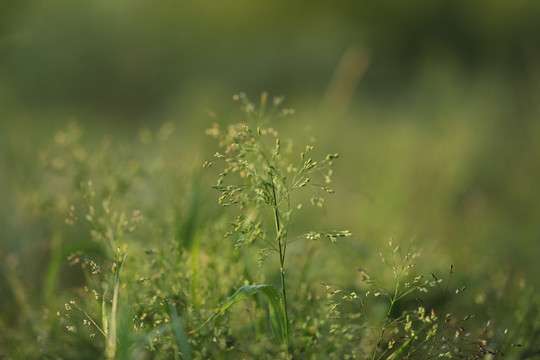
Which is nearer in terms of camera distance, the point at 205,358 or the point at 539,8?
the point at 205,358

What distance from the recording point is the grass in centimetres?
105

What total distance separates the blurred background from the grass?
0.09m

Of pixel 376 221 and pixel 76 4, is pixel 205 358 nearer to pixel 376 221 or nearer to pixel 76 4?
pixel 376 221

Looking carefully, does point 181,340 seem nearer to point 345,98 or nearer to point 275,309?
point 275,309

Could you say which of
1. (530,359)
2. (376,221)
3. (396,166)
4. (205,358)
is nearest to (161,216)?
(205,358)

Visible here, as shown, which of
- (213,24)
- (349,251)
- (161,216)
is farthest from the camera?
(213,24)

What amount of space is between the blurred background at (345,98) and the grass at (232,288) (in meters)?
0.09

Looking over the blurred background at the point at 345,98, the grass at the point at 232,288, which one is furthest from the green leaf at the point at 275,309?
the blurred background at the point at 345,98

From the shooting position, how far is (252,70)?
16.4 feet

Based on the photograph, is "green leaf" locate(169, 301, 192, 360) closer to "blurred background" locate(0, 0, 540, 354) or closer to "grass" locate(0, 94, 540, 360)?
"grass" locate(0, 94, 540, 360)

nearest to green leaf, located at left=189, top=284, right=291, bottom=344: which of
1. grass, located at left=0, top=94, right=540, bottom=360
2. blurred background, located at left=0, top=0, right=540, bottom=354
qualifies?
grass, located at left=0, top=94, right=540, bottom=360

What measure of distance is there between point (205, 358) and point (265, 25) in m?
4.58

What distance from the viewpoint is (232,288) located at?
4.06 feet

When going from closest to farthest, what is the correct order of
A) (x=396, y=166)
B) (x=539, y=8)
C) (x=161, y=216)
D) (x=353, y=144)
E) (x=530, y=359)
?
(x=530, y=359), (x=161, y=216), (x=396, y=166), (x=353, y=144), (x=539, y=8)
